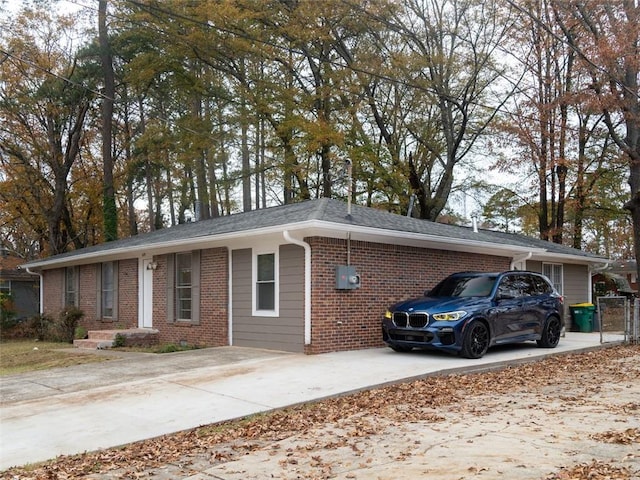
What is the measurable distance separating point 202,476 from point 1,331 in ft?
71.8

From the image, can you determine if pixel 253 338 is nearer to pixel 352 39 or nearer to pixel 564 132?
pixel 352 39

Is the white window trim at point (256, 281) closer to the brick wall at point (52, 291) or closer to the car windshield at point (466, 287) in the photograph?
the car windshield at point (466, 287)

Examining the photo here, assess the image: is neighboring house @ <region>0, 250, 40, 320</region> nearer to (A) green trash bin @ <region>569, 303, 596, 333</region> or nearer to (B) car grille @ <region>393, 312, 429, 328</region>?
(B) car grille @ <region>393, 312, 429, 328</region>

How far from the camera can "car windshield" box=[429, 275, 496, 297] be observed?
11653 millimetres

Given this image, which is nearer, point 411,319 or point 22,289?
point 411,319

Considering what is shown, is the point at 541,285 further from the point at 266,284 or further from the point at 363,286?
the point at 266,284

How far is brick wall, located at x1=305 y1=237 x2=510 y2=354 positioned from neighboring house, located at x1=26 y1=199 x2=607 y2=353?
0.02m

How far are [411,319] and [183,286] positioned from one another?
676cm

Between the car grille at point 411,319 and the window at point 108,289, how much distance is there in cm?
1013

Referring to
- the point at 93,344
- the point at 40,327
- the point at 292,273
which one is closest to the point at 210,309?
the point at 292,273

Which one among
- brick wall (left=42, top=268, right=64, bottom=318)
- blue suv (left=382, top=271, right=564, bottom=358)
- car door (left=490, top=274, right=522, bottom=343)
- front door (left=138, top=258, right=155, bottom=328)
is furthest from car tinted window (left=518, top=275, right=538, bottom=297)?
brick wall (left=42, top=268, right=64, bottom=318)

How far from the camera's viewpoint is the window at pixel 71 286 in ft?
67.1

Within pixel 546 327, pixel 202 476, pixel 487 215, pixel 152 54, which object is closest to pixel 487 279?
pixel 546 327

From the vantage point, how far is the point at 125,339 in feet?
50.1
